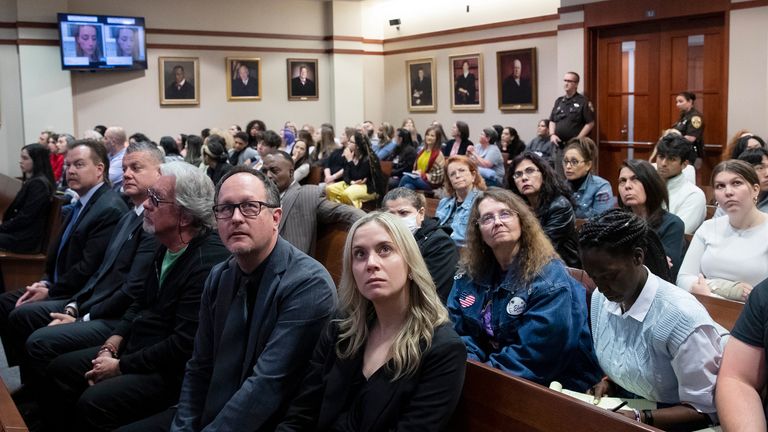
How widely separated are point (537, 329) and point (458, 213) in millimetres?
2984

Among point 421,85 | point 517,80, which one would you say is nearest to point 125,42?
point 421,85

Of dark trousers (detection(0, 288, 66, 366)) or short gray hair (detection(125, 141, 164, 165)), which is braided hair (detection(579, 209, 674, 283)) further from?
dark trousers (detection(0, 288, 66, 366))

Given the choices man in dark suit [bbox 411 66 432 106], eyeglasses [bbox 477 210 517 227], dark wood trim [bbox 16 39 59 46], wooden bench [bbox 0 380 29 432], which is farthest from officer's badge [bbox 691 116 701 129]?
dark wood trim [bbox 16 39 59 46]

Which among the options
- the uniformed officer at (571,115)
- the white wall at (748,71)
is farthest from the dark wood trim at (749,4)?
the uniformed officer at (571,115)

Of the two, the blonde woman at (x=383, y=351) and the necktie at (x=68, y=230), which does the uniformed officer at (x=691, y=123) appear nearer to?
the necktie at (x=68, y=230)

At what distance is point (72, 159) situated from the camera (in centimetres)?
504

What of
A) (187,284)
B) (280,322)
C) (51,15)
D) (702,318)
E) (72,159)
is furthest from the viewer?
(51,15)

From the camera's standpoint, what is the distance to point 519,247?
3123 millimetres

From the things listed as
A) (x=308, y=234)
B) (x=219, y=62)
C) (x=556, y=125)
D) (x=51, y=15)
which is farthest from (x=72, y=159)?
(x=219, y=62)

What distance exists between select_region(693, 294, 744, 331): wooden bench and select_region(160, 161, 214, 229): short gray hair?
2.18 meters

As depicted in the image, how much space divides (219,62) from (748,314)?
14.3 meters

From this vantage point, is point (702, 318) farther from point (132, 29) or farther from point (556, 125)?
point (132, 29)

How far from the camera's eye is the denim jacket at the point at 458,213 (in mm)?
5543

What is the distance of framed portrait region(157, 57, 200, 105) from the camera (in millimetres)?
14734
